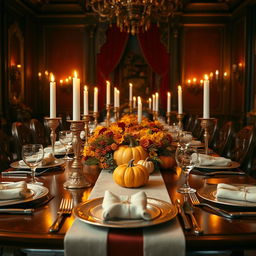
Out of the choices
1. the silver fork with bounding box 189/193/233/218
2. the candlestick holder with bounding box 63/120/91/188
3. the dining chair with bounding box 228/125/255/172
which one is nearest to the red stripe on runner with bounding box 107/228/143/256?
the silver fork with bounding box 189/193/233/218

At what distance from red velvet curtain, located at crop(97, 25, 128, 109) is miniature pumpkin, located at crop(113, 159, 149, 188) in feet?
23.6

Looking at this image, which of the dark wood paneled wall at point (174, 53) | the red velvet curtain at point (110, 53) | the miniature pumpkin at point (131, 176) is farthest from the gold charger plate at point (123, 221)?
the red velvet curtain at point (110, 53)

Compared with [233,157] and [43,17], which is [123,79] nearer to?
[43,17]

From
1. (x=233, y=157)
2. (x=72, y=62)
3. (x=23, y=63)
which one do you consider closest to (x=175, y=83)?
(x=72, y=62)

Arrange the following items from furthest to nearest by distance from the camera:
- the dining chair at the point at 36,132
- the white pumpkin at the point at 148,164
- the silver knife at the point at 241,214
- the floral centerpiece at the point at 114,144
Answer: the dining chair at the point at 36,132 < the floral centerpiece at the point at 114,144 < the white pumpkin at the point at 148,164 < the silver knife at the point at 241,214

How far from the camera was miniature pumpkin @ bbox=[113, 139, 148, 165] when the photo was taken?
1.83 metres

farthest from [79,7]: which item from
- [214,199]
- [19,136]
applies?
[214,199]

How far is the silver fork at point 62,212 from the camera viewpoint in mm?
1075

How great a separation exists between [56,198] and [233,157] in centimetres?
171

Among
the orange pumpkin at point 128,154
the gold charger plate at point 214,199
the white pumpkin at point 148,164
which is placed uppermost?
the orange pumpkin at point 128,154

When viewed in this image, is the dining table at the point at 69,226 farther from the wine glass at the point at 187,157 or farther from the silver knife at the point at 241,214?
the wine glass at the point at 187,157

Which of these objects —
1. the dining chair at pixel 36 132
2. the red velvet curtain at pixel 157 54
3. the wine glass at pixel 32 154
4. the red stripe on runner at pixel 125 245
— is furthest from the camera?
the red velvet curtain at pixel 157 54

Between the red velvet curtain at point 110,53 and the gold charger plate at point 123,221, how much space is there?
7506 millimetres

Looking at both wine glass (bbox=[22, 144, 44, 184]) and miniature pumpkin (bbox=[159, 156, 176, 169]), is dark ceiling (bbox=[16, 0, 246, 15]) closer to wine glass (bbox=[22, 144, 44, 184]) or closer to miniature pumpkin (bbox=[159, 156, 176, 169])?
miniature pumpkin (bbox=[159, 156, 176, 169])
